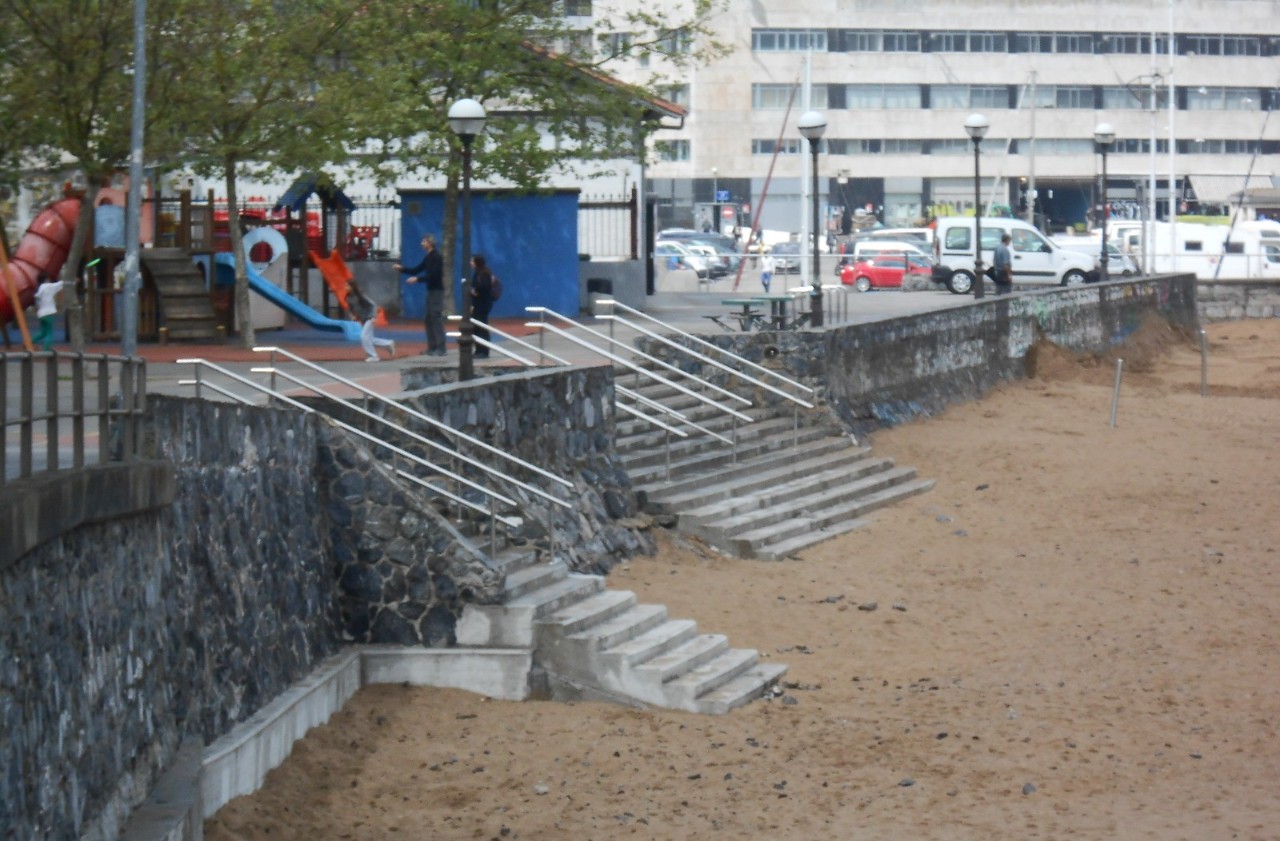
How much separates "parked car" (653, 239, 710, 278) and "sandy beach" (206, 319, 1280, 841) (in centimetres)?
2645

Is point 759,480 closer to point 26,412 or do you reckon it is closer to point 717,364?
point 717,364

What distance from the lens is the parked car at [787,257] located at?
1987 inches

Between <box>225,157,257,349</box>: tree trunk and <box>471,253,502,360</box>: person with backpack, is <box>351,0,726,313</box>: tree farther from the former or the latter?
<box>471,253,502,360</box>: person with backpack

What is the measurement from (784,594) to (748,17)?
5669 centimetres

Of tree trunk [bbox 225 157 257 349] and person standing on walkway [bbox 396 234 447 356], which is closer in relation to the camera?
Answer: person standing on walkway [bbox 396 234 447 356]

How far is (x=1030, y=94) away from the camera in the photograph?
74.3 meters

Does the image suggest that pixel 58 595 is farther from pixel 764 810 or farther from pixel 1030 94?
pixel 1030 94

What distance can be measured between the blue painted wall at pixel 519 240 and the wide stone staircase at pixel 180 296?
5118 mm

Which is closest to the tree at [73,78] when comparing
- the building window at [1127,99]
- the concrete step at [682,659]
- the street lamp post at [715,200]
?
the concrete step at [682,659]

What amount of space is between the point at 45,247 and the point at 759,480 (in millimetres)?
11994

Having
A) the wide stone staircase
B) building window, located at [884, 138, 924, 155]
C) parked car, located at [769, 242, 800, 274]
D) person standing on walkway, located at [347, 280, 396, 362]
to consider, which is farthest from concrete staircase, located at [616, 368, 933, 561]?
building window, located at [884, 138, 924, 155]

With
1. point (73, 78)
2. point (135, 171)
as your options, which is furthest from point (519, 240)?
point (135, 171)

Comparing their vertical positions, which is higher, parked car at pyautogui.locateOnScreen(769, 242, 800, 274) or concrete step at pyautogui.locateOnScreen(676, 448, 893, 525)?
parked car at pyautogui.locateOnScreen(769, 242, 800, 274)

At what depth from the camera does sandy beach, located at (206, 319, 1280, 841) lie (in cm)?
1180
